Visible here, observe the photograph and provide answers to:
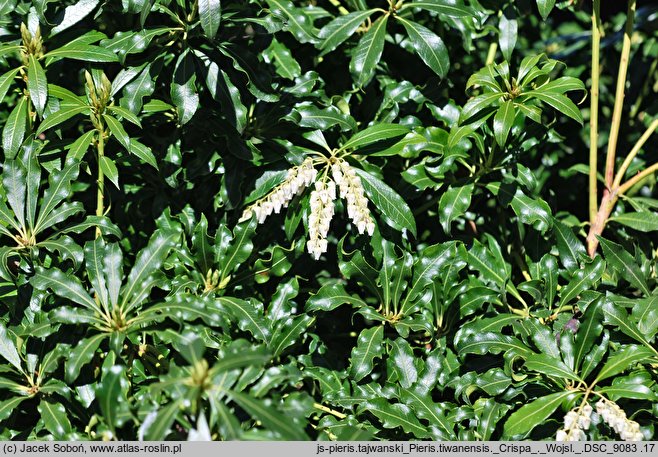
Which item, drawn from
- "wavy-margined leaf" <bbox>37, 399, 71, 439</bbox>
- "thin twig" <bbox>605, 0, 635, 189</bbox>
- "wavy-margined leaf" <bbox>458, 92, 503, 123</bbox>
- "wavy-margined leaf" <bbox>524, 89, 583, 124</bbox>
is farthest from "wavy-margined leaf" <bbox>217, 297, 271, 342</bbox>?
"thin twig" <bbox>605, 0, 635, 189</bbox>

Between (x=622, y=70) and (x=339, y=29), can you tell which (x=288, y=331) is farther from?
(x=622, y=70)

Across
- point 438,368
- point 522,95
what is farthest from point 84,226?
point 522,95

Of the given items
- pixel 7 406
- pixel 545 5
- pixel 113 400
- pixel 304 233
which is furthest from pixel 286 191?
pixel 545 5

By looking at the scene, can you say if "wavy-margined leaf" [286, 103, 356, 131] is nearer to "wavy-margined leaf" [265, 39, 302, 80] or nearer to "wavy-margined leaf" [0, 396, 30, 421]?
"wavy-margined leaf" [265, 39, 302, 80]

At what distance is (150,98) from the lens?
111 inches

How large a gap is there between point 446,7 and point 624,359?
138cm

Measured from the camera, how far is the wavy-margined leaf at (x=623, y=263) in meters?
2.81

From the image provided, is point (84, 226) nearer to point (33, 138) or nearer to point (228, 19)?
point (33, 138)

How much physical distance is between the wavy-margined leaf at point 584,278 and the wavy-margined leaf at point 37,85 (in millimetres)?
1921

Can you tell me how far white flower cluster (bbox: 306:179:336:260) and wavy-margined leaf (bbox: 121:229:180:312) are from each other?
467mm

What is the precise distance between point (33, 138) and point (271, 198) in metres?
0.91

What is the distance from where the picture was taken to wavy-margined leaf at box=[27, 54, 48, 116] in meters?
2.60

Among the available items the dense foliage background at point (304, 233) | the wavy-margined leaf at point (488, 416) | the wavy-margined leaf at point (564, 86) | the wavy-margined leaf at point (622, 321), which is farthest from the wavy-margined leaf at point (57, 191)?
the wavy-margined leaf at point (622, 321)

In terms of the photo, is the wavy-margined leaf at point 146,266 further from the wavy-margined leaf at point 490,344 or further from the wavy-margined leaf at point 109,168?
the wavy-margined leaf at point 490,344
